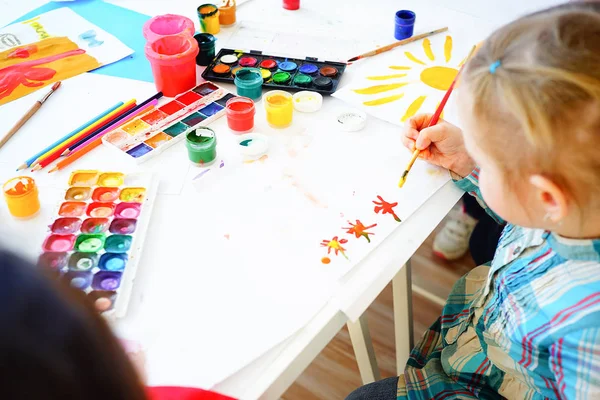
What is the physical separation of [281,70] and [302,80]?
0.06 meters

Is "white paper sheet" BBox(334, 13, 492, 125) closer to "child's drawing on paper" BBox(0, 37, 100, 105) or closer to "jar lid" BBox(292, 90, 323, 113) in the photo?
"jar lid" BBox(292, 90, 323, 113)

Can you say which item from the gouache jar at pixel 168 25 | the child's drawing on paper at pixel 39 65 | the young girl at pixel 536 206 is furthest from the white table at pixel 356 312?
the gouache jar at pixel 168 25

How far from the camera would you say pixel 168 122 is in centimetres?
98

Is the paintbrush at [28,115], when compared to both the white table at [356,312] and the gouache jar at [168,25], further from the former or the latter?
the gouache jar at [168,25]

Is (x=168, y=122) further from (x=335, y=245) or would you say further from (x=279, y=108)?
(x=335, y=245)

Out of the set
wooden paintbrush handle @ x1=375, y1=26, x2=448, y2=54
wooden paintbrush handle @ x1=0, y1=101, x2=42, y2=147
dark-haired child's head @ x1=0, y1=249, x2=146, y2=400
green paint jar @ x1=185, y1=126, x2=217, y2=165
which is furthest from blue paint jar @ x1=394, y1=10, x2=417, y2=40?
dark-haired child's head @ x1=0, y1=249, x2=146, y2=400

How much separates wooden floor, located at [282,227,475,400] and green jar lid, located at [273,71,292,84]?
0.69 m

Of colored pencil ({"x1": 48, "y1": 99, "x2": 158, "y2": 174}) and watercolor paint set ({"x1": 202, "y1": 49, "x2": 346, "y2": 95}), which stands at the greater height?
watercolor paint set ({"x1": 202, "y1": 49, "x2": 346, "y2": 95})

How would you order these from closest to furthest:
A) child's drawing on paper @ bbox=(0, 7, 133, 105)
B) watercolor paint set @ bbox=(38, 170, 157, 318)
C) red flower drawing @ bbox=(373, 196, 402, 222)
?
watercolor paint set @ bbox=(38, 170, 157, 318), red flower drawing @ bbox=(373, 196, 402, 222), child's drawing on paper @ bbox=(0, 7, 133, 105)

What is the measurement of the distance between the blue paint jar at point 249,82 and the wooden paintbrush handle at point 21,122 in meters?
0.35

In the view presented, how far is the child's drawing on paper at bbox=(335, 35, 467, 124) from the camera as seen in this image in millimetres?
1040

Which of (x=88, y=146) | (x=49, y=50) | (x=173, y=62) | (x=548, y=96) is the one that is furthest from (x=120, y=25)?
(x=548, y=96)

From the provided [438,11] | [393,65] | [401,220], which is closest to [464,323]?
[401,220]

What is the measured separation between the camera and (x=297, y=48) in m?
1.19
